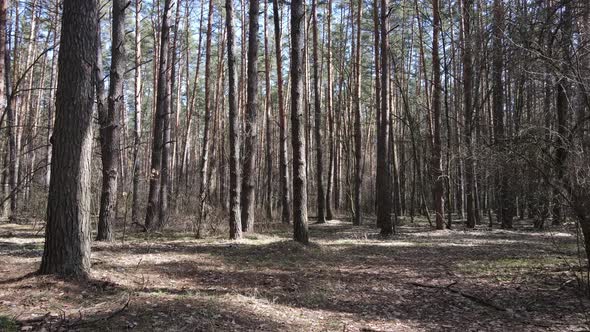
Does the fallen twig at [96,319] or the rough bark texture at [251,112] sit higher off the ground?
the rough bark texture at [251,112]

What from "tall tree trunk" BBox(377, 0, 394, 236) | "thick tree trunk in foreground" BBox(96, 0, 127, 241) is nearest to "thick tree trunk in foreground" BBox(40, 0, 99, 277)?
"thick tree trunk in foreground" BBox(96, 0, 127, 241)

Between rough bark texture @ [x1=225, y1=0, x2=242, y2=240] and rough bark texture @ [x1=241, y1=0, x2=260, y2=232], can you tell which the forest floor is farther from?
rough bark texture @ [x1=241, y1=0, x2=260, y2=232]

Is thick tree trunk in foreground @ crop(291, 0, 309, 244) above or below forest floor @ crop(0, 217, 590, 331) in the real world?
above

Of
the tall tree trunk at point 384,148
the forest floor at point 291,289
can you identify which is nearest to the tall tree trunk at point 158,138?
the forest floor at point 291,289

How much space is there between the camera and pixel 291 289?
670cm

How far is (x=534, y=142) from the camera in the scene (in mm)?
6469

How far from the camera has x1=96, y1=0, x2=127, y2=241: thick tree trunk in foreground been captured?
941cm

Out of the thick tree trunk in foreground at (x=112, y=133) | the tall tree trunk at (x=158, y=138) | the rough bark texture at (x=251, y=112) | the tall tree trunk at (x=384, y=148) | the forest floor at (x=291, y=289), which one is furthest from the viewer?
the tall tree trunk at (x=384, y=148)

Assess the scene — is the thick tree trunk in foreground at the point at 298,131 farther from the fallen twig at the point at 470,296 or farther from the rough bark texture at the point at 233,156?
the fallen twig at the point at 470,296

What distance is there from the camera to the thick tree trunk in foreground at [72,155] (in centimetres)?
525

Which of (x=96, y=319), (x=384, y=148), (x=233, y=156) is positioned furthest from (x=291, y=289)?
(x=384, y=148)

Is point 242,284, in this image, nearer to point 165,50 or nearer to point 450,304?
point 450,304

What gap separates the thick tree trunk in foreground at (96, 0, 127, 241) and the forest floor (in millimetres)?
795

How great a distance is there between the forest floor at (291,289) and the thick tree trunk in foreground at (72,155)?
0.38 meters
